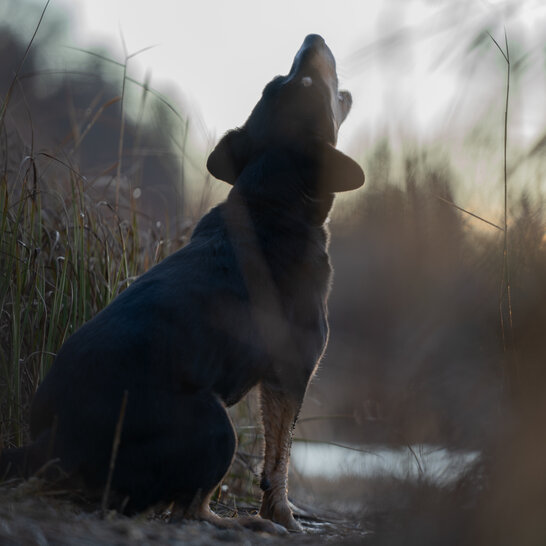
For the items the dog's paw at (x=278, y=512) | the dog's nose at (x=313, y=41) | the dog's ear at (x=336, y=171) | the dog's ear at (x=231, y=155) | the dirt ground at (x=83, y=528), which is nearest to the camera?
the dirt ground at (x=83, y=528)

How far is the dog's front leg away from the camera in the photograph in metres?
2.94

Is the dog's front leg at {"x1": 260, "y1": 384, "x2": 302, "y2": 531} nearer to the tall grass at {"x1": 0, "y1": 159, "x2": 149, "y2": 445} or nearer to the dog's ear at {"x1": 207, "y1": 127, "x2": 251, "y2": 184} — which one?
the tall grass at {"x1": 0, "y1": 159, "x2": 149, "y2": 445}

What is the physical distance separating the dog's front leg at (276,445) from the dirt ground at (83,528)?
41 centimetres

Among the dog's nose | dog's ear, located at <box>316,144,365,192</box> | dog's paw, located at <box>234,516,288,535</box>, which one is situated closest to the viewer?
dog's paw, located at <box>234,516,288,535</box>

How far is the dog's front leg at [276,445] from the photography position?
2939 millimetres

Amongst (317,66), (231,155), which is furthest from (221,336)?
(317,66)

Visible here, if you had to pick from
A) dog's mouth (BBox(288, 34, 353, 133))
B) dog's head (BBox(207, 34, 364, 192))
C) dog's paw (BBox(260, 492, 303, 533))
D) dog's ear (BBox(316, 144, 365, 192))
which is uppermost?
dog's mouth (BBox(288, 34, 353, 133))

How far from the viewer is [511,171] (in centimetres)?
258

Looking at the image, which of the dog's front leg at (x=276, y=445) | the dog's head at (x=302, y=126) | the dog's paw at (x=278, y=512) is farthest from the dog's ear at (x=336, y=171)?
the dog's paw at (x=278, y=512)

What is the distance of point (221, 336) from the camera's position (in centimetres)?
258

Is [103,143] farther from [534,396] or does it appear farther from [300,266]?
[534,396]

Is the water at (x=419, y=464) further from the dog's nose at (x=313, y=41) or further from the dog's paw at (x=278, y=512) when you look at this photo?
the dog's nose at (x=313, y=41)

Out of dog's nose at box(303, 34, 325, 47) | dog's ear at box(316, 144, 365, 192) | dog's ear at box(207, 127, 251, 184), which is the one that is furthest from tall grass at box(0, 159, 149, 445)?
dog's nose at box(303, 34, 325, 47)

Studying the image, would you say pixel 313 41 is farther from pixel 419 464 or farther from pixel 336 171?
pixel 419 464
